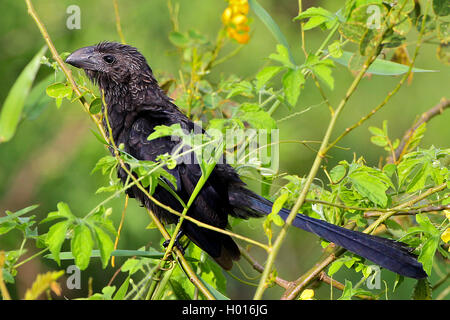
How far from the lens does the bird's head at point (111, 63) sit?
2951 mm

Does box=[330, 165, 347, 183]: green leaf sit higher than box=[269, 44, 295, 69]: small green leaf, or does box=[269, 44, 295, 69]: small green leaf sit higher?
box=[269, 44, 295, 69]: small green leaf

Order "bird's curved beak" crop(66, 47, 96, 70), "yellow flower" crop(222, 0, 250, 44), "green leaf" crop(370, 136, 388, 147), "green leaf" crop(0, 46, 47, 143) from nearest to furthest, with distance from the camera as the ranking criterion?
"green leaf" crop(0, 46, 47, 143) → "green leaf" crop(370, 136, 388, 147) → "yellow flower" crop(222, 0, 250, 44) → "bird's curved beak" crop(66, 47, 96, 70)

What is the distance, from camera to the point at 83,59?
2.92m

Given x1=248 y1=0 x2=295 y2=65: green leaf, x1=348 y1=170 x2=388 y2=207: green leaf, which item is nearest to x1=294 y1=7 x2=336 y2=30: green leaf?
x1=248 y1=0 x2=295 y2=65: green leaf

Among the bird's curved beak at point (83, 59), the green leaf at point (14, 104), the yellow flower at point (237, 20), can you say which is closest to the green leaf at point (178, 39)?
the yellow flower at point (237, 20)

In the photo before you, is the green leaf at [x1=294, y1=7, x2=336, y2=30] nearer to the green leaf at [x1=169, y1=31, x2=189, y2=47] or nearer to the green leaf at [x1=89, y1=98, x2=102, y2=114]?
the green leaf at [x1=89, y1=98, x2=102, y2=114]

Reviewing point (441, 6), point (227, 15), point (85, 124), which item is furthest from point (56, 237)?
point (85, 124)

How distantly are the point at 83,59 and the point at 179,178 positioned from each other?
2.82 ft

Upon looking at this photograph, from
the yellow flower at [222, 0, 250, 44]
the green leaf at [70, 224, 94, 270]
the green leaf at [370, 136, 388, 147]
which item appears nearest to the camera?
the green leaf at [70, 224, 94, 270]

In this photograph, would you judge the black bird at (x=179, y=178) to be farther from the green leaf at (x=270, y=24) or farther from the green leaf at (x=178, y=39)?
the green leaf at (x=270, y=24)

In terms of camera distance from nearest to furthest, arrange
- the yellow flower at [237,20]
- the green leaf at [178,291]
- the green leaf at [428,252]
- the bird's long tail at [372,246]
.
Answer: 1. the green leaf at [428,252]
2. the bird's long tail at [372,246]
3. the green leaf at [178,291]
4. the yellow flower at [237,20]

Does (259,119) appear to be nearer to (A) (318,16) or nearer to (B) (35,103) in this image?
(A) (318,16)

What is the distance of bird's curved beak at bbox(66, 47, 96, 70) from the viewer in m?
2.90
